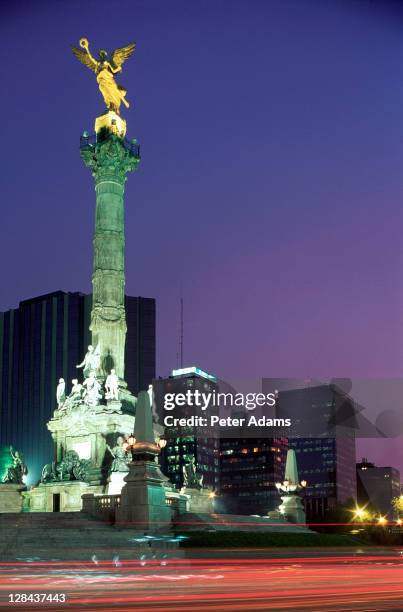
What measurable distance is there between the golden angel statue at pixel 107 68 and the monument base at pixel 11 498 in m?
21.6

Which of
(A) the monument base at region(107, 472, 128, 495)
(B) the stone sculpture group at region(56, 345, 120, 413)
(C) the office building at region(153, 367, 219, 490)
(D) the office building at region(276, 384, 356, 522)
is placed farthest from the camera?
(D) the office building at region(276, 384, 356, 522)

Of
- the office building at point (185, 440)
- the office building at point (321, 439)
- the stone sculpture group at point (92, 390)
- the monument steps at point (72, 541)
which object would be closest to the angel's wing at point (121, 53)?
the stone sculpture group at point (92, 390)

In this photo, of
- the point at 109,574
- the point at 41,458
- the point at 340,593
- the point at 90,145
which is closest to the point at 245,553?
the point at 109,574

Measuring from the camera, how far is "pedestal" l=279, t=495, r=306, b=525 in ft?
139

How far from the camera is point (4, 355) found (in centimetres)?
8569

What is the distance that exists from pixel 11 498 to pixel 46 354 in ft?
143

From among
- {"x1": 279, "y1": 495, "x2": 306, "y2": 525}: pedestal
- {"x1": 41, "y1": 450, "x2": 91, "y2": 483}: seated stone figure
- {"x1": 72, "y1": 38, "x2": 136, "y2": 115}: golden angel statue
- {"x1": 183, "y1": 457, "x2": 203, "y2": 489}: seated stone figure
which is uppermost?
{"x1": 72, "y1": 38, "x2": 136, "y2": 115}: golden angel statue

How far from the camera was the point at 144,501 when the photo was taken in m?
28.8

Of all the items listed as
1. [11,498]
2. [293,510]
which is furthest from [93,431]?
[293,510]

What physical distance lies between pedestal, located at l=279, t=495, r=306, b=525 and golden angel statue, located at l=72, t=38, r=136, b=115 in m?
23.7

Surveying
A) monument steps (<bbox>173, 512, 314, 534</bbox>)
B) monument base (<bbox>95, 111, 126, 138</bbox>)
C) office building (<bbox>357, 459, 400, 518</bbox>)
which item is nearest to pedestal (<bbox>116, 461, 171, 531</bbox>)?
monument steps (<bbox>173, 512, 314, 534</bbox>)

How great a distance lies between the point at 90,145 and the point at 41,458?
36907 millimetres

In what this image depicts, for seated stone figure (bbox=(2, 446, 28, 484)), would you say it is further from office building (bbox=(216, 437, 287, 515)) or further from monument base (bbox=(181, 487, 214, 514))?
office building (bbox=(216, 437, 287, 515))

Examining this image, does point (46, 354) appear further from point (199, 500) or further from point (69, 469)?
point (69, 469)
